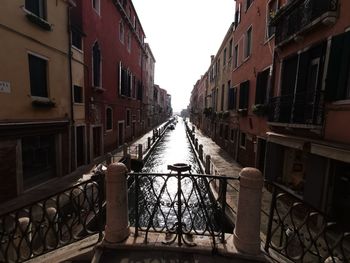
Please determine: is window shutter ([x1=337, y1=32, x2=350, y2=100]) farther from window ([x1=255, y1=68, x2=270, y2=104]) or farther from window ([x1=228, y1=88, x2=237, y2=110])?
window ([x1=228, y1=88, x2=237, y2=110])

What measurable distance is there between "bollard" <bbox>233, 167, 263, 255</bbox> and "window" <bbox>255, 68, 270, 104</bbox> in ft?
25.5

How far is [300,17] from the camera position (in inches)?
264

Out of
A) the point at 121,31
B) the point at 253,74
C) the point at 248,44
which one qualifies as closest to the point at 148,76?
the point at 121,31

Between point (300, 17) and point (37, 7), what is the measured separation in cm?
1009

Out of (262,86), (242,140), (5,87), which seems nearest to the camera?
(5,87)

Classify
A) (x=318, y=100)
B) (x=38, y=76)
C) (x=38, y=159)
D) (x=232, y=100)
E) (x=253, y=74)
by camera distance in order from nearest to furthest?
(x=318, y=100), (x=38, y=76), (x=38, y=159), (x=253, y=74), (x=232, y=100)

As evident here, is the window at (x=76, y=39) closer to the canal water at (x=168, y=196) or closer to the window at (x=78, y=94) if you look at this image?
the window at (x=78, y=94)

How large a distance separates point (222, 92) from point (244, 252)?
61.3ft

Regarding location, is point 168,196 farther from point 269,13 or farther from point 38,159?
point 269,13

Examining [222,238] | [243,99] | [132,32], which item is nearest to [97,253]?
[222,238]

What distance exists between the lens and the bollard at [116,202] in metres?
3.50

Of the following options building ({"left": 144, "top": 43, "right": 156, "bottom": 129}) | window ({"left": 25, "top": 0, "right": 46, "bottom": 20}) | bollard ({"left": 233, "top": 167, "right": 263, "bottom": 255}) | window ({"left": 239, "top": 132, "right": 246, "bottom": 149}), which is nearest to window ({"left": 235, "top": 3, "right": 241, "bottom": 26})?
window ({"left": 239, "top": 132, "right": 246, "bottom": 149})

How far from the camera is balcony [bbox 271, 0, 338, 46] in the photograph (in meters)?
5.44

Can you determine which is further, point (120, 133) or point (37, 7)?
point (120, 133)
